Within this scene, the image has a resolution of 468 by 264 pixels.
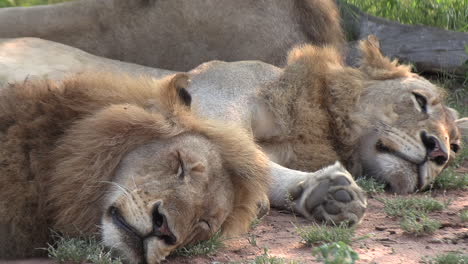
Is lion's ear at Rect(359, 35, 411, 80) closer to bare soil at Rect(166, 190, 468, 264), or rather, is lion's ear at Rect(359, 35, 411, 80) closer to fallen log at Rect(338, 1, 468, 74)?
bare soil at Rect(166, 190, 468, 264)

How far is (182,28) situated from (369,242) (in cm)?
302

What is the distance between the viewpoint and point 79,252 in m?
3.46

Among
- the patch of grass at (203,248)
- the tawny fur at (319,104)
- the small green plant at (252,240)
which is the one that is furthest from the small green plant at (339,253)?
the tawny fur at (319,104)

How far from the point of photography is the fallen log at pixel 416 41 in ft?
26.8

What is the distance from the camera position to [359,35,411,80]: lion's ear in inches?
235

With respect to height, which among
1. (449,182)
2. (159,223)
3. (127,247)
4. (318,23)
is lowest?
(449,182)

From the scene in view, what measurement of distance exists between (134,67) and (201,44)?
75 centimetres

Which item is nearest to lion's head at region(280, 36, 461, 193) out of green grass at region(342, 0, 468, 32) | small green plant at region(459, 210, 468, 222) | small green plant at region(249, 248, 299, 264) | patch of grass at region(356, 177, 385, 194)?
patch of grass at region(356, 177, 385, 194)

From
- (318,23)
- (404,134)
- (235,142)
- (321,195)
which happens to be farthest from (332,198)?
(318,23)

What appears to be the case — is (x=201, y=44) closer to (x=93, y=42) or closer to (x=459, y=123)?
(x=93, y=42)

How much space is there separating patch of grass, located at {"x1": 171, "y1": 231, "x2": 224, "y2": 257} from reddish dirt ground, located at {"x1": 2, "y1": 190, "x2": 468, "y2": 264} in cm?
2

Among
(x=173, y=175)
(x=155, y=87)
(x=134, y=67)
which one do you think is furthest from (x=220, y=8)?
(x=173, y=175)

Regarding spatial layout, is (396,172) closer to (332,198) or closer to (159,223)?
(332,198)

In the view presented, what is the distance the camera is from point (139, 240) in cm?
342
